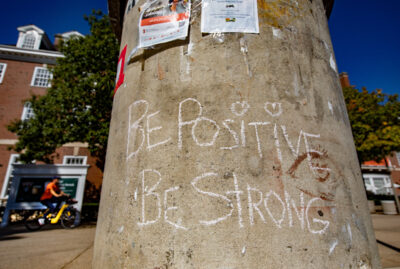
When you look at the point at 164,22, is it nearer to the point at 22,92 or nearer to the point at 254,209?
the point at 254,209

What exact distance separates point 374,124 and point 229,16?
16854 millimetres

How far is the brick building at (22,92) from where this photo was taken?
55.7 ft

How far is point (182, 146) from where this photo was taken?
200cm

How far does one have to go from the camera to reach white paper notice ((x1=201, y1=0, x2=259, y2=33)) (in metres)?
2.30

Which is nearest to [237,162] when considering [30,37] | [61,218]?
[61,218]

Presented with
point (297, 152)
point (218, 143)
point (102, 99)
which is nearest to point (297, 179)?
point (297, 152)

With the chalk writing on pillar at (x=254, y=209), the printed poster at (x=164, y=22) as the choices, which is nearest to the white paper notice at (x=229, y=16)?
the printed poster at (x=164, y=22)

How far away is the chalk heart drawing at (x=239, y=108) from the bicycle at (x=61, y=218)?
8.72 m

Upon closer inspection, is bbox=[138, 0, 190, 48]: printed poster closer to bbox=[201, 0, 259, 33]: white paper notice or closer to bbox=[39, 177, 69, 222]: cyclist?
bbox=[201, 0, 259, 33]: white paper notice

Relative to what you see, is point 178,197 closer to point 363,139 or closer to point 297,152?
point 297,152

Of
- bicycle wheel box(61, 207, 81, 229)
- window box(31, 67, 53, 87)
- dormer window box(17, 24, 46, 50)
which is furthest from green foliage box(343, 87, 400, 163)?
dormer window box(17, 24, 46, 50)

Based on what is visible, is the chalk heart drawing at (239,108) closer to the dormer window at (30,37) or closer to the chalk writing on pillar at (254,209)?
the chalk writing on pillar at (254,209)

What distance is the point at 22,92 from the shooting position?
18.5 meters

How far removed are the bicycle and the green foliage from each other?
1576 centimetres
